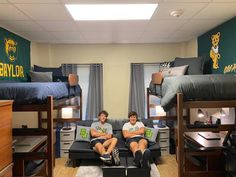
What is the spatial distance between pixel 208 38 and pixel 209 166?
2.34 m

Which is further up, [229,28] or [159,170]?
[229,28]

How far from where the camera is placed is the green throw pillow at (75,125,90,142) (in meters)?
4.70

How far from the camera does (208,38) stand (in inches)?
170

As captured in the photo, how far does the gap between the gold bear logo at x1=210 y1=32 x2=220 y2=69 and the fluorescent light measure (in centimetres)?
135

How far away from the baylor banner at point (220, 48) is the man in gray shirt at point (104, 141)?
2.11 m

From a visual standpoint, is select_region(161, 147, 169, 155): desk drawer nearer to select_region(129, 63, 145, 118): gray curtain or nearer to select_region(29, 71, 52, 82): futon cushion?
select_region(129, 63, 145, 118): gray curtain

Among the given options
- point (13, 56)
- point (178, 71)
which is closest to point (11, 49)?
point (13, 56)

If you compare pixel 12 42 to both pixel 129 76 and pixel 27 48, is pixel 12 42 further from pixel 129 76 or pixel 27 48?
pixel 129 76

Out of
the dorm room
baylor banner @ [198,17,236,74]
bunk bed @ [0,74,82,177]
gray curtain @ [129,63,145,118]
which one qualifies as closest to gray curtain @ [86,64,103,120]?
the dorm room

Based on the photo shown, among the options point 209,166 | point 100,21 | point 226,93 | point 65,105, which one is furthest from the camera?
point 65,105

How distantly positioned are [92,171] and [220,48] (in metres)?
2.87

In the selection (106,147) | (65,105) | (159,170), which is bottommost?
(159,170)

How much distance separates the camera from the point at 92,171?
13.1 feet

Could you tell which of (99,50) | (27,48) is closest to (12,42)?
(27,48)
